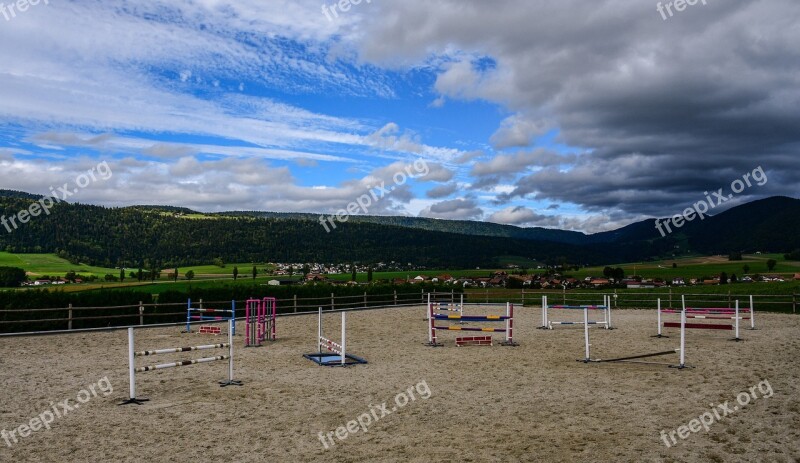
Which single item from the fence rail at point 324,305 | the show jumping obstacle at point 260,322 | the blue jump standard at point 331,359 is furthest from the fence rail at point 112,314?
the blue jump standard at point 331,359

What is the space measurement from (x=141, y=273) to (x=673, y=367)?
7187 centimetres

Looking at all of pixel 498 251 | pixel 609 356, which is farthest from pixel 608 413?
pixel 498 251

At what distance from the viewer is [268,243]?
362 feet

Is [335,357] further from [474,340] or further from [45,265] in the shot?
[45,265]

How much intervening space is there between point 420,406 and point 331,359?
486 cm

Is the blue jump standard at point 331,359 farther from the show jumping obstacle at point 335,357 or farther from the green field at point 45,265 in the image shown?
the green field at point 45,265

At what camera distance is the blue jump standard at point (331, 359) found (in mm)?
11703

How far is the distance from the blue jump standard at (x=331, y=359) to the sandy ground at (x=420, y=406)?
353 mm

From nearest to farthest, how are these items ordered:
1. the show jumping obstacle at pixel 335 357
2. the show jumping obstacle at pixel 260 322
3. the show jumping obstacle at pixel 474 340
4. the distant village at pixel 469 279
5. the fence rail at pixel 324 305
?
1. the show jumping obstacle at pixel 335 357
2. the show jumping obstacle at pixel 474 340
3. the show jumping obstacle at pixel 260 322
4. the fence rail at pixel 324 305
5. the distant village at pixel 469 279

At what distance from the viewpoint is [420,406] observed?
7.83 metres

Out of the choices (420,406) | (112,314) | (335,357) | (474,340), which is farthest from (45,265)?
(420,406)

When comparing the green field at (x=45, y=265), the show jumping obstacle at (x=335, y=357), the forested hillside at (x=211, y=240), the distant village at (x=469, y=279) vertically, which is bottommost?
the distant village at (x=469, y=279)

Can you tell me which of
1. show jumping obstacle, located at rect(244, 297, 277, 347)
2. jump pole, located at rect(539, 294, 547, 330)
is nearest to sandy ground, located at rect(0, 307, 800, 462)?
show jumping obstacle, located at rect(244, 297, 277, 347)

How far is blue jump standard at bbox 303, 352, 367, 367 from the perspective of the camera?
11703 millimetres
